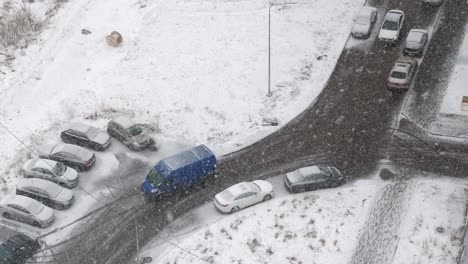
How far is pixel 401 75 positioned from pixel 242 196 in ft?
47.8

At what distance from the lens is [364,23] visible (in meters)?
42.5

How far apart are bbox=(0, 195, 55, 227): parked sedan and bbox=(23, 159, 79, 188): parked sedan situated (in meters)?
2.21

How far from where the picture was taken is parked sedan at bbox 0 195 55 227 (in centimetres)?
2956

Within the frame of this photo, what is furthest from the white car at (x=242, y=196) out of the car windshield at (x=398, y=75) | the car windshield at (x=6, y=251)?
the car windshield at (x=398, y=75)

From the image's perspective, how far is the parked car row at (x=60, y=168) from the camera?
97.9ft

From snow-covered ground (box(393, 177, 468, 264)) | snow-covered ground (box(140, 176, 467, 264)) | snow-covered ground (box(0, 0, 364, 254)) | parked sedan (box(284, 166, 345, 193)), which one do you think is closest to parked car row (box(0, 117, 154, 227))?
snow-covered ground (box(0, 0, 364, 254))

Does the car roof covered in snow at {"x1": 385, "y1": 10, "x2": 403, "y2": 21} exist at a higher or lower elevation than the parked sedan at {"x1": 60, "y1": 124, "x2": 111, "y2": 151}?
higher

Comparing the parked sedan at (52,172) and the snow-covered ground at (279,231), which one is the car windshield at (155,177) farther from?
the parked sedan at (52,172)

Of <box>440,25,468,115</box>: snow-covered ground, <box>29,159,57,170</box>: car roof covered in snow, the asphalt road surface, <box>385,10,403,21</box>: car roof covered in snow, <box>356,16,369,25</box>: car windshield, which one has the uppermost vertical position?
<box>385,10,403,21</box>: car roof covered in snow

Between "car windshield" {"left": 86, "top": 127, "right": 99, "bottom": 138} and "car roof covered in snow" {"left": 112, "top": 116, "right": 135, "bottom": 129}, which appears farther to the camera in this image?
"car roof covered in snow" {"left": 112, "top": 116, "right": 135, "bottom": 129}

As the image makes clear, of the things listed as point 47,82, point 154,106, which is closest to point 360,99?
point 154,106

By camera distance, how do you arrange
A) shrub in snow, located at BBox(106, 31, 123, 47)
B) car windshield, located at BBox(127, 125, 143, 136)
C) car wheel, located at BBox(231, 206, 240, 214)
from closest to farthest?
1. car wheel, located at BBox(231, 206, 240, 214)
2. car windshield, located at BBox(127, 125, 143, 136)
3. shrub in snow, located at BBox(106, 31, 123, 47)

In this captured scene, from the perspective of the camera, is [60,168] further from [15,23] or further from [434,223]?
[434,223]

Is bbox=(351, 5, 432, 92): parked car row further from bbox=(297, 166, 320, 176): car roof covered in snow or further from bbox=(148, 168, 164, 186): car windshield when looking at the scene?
bbox=(148, 168, 164, 186): car windshield
